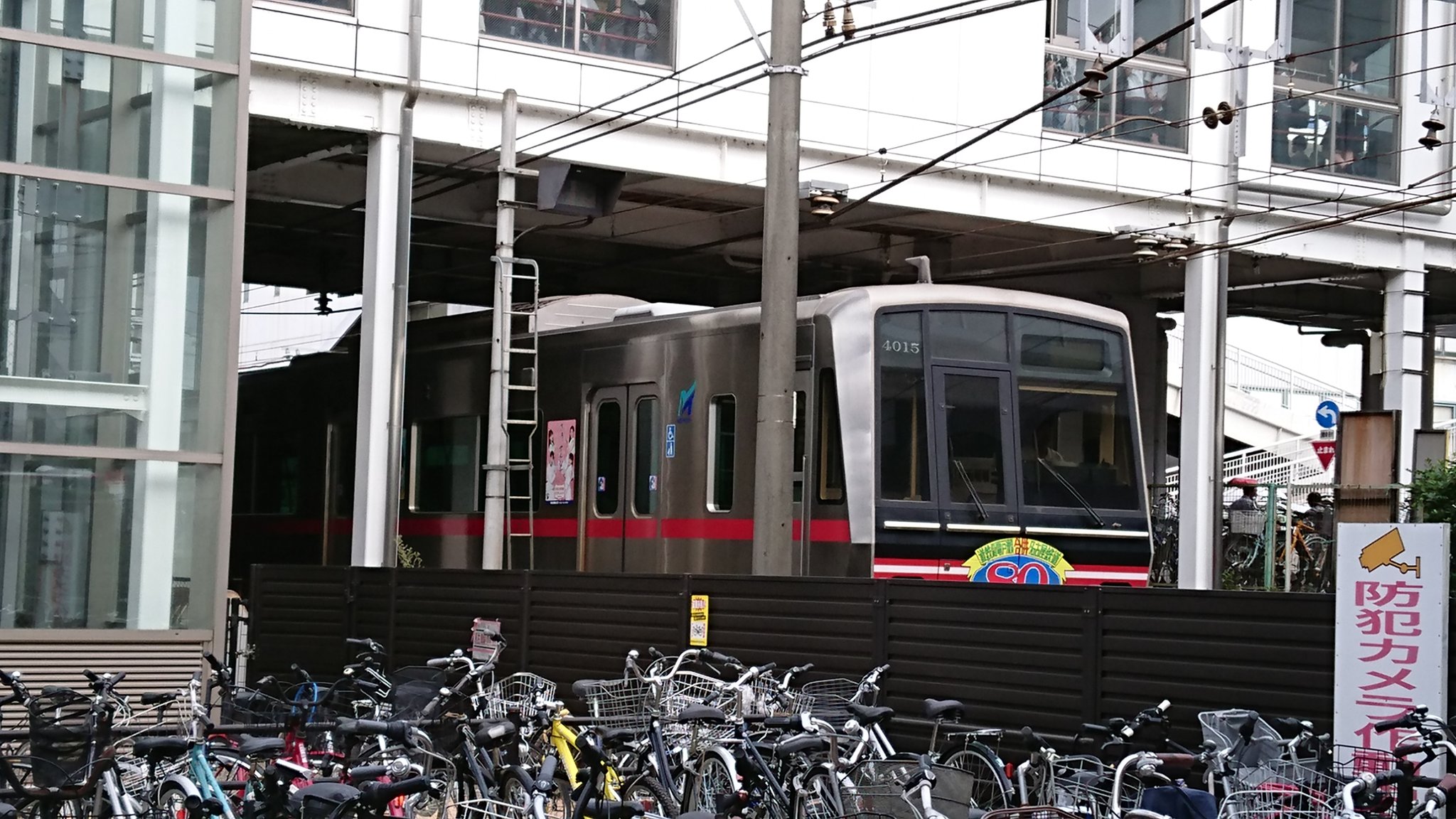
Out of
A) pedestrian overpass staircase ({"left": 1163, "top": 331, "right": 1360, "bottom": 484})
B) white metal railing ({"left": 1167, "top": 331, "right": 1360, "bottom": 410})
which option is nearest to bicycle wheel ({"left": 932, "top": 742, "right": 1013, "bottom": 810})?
pedestrian overpass staircase ({"left": 1163, "top": 331, "right": 1360, "bottom": 484})

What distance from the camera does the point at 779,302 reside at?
11656 millimetres

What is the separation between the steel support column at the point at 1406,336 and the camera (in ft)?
67.8

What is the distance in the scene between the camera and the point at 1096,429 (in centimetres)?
1452

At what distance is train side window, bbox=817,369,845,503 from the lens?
44.7ft

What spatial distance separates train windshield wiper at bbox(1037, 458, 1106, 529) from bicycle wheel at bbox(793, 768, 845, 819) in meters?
7.58

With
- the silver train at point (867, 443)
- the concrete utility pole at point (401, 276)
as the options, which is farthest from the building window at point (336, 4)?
the silver train at point (867, 443)

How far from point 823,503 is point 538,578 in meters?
2.40

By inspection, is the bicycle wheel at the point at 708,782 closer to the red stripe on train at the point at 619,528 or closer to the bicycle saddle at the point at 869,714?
the bicycle saddle at the point at 869,714

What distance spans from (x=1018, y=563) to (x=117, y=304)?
262 inches

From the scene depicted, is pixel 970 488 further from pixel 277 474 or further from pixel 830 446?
pixel 277 474

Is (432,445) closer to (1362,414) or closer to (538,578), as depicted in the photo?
(538,578)

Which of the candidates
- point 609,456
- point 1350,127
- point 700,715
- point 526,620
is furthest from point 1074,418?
point 1350,127

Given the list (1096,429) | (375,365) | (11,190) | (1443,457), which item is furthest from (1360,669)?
(375,365)

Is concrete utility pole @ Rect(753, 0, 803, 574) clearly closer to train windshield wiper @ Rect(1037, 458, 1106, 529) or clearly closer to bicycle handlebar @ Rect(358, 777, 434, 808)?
train windshield wiper @ Rect(1037, 458, 1106, 529)
